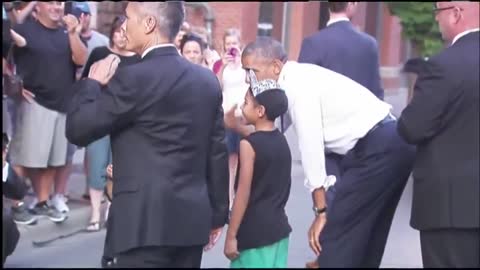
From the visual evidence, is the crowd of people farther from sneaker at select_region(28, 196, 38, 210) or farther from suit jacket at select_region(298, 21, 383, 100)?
sneaker at select_region(28, 196, 38, 210)

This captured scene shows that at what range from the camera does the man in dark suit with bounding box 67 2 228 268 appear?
380cm

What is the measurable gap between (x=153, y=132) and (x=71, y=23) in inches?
146

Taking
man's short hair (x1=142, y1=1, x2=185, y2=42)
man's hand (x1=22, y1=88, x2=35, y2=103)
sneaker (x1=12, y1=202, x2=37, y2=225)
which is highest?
man's short hair (x1=142, y1=1, x2=185, y2=42)

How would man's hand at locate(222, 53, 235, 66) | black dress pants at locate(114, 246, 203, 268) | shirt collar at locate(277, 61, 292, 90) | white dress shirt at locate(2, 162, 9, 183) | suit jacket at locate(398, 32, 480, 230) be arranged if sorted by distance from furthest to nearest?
man's hand at locate(222, 53, 235, 66)
white dress shirt at locate(2, 162, 9, 183)
shirt collar at locate(277, 61, 292, 90)
suit jacket at locate(398, 32, 480, 230)
black dress pants at locate(114, 246, 203, 268)

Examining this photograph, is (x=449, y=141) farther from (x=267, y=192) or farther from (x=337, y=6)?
(x=337, y=6)

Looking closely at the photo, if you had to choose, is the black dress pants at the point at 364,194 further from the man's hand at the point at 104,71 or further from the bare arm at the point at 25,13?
the bare arm at the point at 25,13

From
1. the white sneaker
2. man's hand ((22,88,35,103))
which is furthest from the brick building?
the white sneaker

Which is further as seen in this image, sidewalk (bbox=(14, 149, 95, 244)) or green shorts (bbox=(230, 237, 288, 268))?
sidewalk (bbox=(14, 149, 95, 244))

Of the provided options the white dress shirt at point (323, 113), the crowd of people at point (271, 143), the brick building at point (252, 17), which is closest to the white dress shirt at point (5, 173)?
the crowd of people at point (271, 143)

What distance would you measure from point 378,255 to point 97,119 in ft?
6.69

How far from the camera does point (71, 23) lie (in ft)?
24.2

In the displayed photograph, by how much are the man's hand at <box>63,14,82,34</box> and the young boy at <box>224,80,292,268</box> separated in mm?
3024

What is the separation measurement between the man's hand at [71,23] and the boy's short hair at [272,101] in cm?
313

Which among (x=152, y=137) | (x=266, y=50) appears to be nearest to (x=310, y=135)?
(x=266, y=50)
